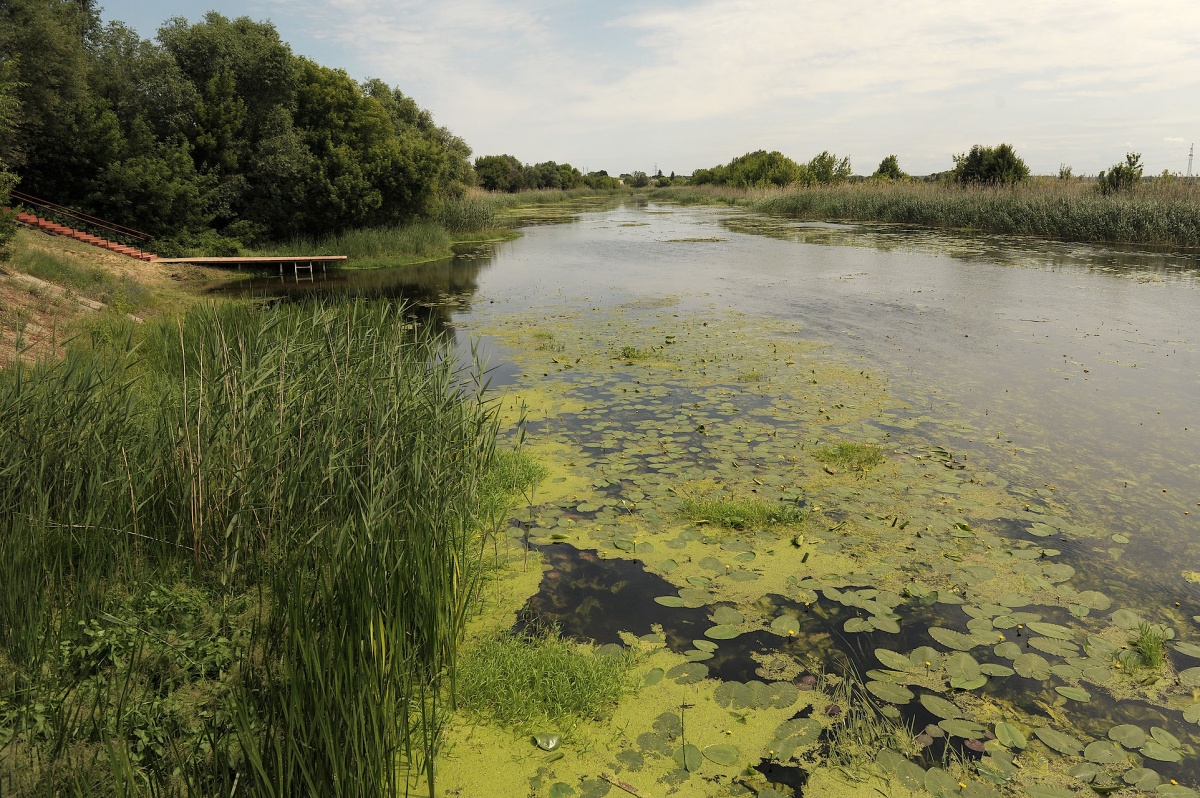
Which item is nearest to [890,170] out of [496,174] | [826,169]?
[826,169]

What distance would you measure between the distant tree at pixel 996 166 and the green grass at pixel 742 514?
111ft

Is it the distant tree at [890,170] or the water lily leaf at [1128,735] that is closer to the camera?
the water lily leaf at [1128,735]

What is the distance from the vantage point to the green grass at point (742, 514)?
17.5ft

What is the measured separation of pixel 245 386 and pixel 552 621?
2462mm

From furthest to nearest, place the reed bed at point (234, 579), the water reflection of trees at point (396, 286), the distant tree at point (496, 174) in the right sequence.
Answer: the distant tree at point (496, 174), the water reflection of trees at point (396, 286), the reed bed at point (234, 579)

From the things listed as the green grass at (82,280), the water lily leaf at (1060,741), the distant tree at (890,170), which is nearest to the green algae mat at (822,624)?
the water lily leaf at (1060,741)

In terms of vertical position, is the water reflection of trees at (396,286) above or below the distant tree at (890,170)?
below

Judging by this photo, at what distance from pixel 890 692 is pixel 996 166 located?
38200 mm

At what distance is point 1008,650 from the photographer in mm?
3867

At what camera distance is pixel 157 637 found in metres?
3.30

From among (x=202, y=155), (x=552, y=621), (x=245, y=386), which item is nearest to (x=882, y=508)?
(x=552, y=621)

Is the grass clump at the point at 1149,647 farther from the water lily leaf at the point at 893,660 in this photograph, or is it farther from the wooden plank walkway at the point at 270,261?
the wooden plank walkway at the point at 270,261

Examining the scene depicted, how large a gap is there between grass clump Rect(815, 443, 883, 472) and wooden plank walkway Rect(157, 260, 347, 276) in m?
16.2

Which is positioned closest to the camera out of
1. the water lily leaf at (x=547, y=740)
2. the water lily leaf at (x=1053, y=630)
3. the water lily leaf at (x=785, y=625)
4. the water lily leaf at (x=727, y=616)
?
the water lily leaf at (x=547, y=740)
